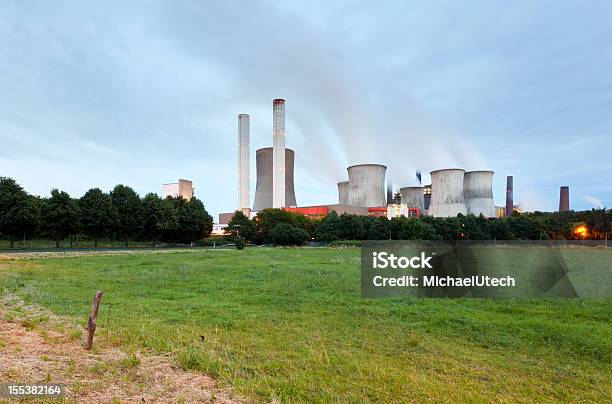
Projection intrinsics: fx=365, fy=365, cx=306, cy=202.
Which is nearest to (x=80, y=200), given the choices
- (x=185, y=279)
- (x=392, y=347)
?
(x=185, y=279)

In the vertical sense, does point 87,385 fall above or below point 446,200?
below

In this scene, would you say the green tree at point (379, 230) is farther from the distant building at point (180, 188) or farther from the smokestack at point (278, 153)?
the distant building at point (180, 188)

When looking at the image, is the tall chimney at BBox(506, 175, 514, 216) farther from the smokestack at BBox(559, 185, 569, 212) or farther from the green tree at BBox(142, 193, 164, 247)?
the green tree at BBox(142, 193, 164, 247)

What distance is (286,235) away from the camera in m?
58.4

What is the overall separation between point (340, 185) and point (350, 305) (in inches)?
3965

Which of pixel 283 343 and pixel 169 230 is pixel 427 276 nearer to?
pixel 283 343

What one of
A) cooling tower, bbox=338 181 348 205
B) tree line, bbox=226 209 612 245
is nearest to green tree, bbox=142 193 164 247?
tree line, bbox=226 209 612 245

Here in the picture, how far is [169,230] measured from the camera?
56.3 metres

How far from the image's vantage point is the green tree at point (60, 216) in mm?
A: 43062

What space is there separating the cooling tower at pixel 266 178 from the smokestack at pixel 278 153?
298 cm

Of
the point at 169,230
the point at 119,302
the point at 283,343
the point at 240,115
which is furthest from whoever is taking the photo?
the point at 240,115

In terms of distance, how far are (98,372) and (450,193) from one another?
84615 millimetres

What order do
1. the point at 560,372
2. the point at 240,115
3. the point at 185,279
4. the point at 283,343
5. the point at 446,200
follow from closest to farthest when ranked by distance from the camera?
the point at 560,372
the point at 283,343
the point at 185,279
the point at 446,200
the point at 240,115

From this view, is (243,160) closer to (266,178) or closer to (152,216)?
(266,178)
